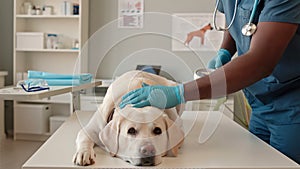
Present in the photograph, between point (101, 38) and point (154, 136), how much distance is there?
267cm

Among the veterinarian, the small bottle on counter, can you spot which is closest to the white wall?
the small bottle on counter

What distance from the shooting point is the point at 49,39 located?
3340 millimetres

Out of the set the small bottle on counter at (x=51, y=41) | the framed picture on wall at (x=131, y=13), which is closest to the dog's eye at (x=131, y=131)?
the framed picture on wall at (x=131, y=13)

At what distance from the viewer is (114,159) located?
2.87 feet

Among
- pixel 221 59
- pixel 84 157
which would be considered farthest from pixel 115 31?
pixel 84 157

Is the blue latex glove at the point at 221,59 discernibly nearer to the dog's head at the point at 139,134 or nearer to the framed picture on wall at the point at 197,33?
the dog's head at the point at 139,134

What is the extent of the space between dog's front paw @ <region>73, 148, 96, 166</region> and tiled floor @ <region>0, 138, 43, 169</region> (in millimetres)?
1886

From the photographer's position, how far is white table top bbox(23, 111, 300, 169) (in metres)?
0.83

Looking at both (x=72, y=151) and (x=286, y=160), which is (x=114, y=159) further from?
(x=286, y=160)

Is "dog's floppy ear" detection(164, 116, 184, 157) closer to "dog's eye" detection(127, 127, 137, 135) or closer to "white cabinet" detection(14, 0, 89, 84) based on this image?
"dog's eye" detection(127, 127, 137, 135)

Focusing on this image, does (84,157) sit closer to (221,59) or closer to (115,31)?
(221,59)

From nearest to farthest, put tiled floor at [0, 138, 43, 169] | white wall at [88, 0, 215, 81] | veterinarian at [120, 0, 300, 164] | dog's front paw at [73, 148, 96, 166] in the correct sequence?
dog's front paw at [73, 148, 96, 166] < veterinarian at [120, 0, 300, 164] < tiled floor at [0, 138, 43, 169] < white wall at [88, 0, 215, 81]

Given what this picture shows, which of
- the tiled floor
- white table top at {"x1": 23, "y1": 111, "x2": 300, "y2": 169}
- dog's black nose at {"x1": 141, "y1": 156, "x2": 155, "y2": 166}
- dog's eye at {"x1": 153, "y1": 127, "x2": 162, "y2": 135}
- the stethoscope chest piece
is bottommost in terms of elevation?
the tiled floor

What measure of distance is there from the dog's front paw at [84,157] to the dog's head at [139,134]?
0.22 feet
